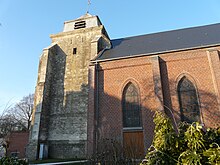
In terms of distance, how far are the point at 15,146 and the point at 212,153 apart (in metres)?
24.8

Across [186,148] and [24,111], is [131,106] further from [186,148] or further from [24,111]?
[24,111]

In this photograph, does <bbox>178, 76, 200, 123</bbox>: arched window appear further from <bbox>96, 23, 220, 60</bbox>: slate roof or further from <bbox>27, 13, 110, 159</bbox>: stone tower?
<bbox>27, 13, 110, 159</bbox>: stone tower

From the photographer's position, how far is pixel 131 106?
11992 mm

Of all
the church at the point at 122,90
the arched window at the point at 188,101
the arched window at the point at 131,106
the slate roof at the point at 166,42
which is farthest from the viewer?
the slate roof at the point at 166,42

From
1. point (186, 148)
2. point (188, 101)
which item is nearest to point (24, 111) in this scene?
point (188, 101)

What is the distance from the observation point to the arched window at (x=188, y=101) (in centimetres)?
1085

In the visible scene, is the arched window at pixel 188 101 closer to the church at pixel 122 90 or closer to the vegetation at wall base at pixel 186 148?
the church at pixel 122 90

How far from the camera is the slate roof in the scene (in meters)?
12.8

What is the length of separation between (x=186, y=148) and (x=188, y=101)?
9.48 meters

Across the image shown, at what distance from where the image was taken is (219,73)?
10.7 m

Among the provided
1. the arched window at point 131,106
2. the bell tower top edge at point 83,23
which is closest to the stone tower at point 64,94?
the bell tower top edge at point 83,23

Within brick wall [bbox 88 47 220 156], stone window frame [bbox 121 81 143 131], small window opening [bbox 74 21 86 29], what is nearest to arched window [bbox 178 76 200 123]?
brick wall [bbox 88 47 220 156]

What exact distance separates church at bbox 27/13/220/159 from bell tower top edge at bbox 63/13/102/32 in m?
2.49

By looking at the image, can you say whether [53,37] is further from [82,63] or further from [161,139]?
[161,139]
